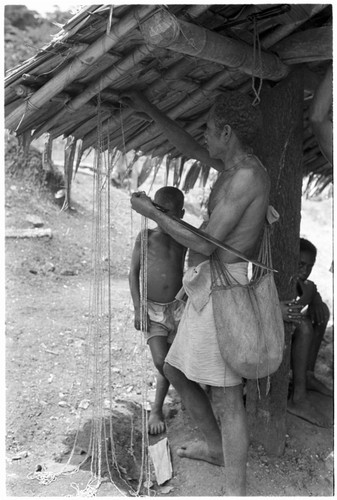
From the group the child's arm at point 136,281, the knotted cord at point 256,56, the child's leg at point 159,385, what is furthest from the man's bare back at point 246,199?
the child's leg at point 159,385

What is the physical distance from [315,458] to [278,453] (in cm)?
25

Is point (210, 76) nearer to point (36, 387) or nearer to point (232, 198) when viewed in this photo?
point (232, 198)

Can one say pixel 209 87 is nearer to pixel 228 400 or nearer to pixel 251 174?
pixel 251 174

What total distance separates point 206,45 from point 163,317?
5.41ft

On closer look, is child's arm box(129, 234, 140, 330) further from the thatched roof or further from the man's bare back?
the man's bare back

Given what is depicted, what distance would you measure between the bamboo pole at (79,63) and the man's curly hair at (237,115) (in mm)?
604

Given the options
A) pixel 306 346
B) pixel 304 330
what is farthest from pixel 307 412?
pixel 304 330

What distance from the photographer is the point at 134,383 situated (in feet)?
14.7

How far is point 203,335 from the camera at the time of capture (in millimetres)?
2771

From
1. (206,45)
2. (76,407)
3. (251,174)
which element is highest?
(206,45)

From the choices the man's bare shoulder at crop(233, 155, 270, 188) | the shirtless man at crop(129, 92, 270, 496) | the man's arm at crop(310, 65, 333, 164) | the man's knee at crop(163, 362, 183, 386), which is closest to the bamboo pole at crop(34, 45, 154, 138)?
the shirtless man at crop(129, 92, 270, 496)

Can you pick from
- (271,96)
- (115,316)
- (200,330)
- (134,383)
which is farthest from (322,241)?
(200,330)

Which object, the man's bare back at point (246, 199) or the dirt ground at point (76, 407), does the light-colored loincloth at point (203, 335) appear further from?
the dirt ground at point (76, 407)

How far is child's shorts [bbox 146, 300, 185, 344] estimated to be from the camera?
364cm
